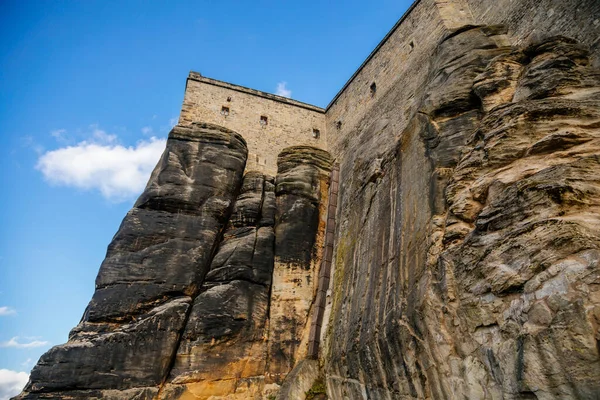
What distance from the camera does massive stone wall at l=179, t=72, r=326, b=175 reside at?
15242mm

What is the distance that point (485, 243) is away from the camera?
463cm

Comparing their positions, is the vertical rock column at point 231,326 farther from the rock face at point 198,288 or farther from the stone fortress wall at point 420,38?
the stone fortress wall at point 420,38

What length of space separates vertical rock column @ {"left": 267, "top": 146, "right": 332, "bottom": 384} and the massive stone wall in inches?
48.3

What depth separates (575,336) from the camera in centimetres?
328

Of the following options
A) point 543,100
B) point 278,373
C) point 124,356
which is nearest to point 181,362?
point 124,356

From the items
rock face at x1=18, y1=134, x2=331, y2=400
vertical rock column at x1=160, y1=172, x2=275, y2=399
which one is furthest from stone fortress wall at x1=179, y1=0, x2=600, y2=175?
vertical rock column at x1=160, y1=172, x2=275, y2=399

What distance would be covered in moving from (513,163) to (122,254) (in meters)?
9.33

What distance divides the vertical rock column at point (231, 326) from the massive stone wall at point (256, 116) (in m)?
4.24

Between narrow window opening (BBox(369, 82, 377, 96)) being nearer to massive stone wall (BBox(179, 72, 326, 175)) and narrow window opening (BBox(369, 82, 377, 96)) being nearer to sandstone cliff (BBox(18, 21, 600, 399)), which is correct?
sandstone cliff (BBox(18, 21, 600, 399))

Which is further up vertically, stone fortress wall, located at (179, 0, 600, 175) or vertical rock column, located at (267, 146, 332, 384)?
stone fortress wall, located at (179, 0, 600, 175)

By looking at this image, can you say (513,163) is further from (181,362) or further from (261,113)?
(261,113)

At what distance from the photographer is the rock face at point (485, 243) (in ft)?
11.8

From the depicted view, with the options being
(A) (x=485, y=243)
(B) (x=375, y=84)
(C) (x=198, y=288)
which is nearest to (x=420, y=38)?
(B) (x=375, y=84)

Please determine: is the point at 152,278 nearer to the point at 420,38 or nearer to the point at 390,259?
the point at 390,259
